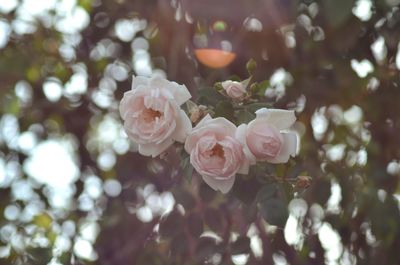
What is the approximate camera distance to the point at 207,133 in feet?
3.10

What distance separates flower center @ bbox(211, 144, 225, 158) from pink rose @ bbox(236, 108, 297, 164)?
0.03 metres

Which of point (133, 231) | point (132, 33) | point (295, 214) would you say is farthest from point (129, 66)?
point (295, 214)

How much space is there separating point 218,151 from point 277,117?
3.5 inches

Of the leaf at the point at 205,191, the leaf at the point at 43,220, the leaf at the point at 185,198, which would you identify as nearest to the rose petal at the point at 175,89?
the leaf at the point at 205,191

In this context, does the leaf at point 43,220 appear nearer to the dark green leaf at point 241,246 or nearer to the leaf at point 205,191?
the dark green leaf at point 241,246

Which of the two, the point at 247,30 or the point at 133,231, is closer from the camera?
the point at 247,30

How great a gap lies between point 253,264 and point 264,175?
527 millimetres

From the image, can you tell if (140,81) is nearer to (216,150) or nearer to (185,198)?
(216,150)

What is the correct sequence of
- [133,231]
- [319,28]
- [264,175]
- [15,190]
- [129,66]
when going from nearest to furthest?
[264,175]
[319,28]
[133,231]
[129,66]
[15,190]

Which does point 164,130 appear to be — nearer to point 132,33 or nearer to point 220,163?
point 220,163

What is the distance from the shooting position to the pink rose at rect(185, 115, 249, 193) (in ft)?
3.08

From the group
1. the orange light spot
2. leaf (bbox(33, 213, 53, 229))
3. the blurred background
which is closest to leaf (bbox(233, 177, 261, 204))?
the blurred background

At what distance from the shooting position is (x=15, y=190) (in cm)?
215

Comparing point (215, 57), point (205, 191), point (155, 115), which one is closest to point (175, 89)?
point (155, 115)
